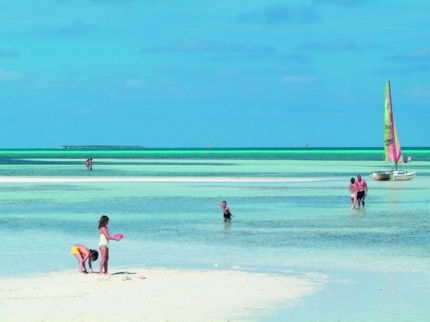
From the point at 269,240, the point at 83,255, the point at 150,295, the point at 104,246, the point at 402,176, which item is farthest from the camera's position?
the point at 402,176

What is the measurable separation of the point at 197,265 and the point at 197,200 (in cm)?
2371

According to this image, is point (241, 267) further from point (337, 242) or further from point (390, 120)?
point (390, 120)

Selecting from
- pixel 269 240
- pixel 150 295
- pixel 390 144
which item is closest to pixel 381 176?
pixel 390 144

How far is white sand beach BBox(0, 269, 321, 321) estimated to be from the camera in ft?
44.4

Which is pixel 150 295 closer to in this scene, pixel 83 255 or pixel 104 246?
pixel 104 246

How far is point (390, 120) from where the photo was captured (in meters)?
60.3

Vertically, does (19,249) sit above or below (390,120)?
below

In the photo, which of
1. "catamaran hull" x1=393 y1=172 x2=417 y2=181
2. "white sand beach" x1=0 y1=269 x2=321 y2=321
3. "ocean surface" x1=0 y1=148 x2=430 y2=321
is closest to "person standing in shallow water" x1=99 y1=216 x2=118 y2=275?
"white sand beach" x1=0 y1=269 x2=321 y2=321

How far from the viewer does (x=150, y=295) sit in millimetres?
15266

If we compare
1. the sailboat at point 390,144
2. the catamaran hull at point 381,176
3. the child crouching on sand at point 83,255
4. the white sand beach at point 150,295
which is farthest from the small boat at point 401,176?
the child crouching on sand at point 83,255

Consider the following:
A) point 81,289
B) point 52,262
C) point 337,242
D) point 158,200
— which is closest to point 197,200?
point 158,200

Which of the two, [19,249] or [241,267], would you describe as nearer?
[241,267]

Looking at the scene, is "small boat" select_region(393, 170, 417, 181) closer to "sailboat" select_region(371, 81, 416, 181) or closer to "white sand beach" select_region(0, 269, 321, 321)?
"sailboat" select_region(371, 81, 416, 181)

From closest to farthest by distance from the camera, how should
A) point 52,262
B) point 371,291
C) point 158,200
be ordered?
1. point 371,291
2. point 52,262
3. point 158,200
